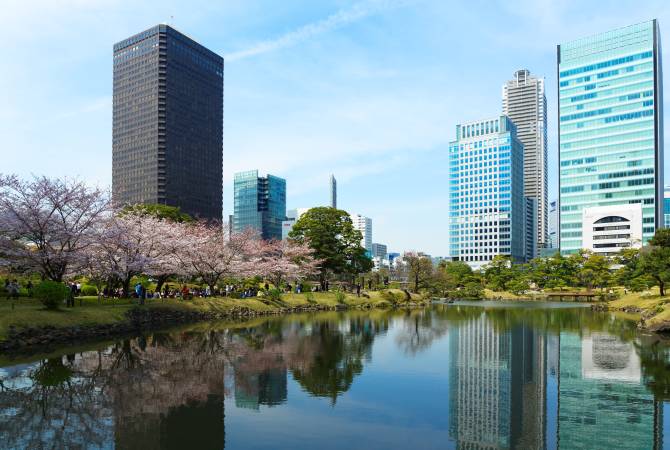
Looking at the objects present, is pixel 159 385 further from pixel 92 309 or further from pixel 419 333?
pixel 419 333

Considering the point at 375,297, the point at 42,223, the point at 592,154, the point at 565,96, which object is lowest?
the point at 375,297

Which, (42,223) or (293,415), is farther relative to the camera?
(42,223)

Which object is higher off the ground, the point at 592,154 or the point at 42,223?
the point at 592,154

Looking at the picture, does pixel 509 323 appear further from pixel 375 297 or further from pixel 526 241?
pixel 526 241

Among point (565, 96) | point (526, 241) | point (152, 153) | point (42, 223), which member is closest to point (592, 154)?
point (565, 96)

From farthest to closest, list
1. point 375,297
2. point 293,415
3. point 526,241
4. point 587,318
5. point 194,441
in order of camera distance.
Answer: point 526,241 → point 375,297 → point 587,318 → point 293,415 → point 194,441

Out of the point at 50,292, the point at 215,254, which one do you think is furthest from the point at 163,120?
the point at 50,292

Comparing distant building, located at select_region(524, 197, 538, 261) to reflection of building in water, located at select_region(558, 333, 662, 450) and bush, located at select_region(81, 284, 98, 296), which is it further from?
reflection of building in water, located at select_region(558, 333, 662, 450)

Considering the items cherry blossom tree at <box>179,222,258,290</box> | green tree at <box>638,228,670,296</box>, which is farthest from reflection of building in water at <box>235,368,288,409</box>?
green tree at <box>638,228,670,296</box>

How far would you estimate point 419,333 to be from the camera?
110 ft

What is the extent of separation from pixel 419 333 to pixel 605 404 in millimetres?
18342

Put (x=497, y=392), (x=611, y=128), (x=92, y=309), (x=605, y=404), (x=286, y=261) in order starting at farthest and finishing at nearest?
(x=611, y=128) < (x=286, y=261) < (x=92, y=309) < (x=497, y=392) < (x=605, y=404)

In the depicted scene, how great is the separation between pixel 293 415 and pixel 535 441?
258 inches

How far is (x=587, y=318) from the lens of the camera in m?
44.1
